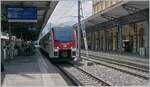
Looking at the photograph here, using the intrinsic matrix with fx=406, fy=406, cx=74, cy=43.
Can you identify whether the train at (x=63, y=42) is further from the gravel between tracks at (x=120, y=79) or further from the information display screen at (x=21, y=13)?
the gravel between tracks at (x=120, y=79)

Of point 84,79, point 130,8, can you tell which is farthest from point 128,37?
point 84,79

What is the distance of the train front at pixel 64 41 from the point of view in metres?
28.7

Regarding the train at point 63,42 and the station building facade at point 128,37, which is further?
the station building facade at point 128,37

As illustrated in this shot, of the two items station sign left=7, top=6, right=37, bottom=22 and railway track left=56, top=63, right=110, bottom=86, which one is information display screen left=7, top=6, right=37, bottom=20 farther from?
railway track left=56, top=63, right=110, bottom=86

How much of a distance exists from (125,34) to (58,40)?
25.1 metres

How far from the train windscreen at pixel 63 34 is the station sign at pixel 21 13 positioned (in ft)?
6.45

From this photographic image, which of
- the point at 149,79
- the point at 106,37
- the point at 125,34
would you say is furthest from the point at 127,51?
the point at 149,79

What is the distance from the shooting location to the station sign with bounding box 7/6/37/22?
27531 mm

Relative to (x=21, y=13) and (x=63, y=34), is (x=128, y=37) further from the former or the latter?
(x=21, y=13)

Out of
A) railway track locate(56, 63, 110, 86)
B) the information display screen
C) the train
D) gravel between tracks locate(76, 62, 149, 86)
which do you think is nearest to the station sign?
the information display screen

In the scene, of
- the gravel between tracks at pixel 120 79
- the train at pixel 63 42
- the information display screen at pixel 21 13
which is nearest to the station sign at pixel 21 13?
the information display screen at pixel 21 13

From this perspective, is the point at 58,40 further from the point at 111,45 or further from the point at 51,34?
the point at 111,45

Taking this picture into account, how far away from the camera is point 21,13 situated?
27859 mm

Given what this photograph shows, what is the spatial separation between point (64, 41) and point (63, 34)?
0.52 m
